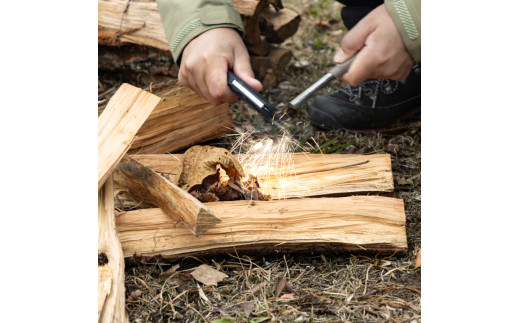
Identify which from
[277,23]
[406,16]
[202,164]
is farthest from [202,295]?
[277,23]

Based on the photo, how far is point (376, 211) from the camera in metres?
2.07

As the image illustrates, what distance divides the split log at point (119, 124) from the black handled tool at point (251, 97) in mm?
362

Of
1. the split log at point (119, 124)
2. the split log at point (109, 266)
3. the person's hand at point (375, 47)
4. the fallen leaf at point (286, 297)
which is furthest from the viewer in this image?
the person's hand at point (375, 47)

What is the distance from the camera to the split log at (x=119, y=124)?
194 centimetres

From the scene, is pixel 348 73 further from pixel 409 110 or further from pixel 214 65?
pixel 409 110

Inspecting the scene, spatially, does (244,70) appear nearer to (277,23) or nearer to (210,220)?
(210,220)

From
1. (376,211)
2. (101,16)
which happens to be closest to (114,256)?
(376,211)

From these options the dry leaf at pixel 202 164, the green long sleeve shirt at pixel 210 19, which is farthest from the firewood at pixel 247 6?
the dry leaf at pixel 202 164

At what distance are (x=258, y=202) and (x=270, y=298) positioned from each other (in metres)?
0.41

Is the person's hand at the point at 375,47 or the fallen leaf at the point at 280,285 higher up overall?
the person's hand at the point at 375,47

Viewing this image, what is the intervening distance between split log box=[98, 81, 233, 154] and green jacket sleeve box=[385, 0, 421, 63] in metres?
1.06

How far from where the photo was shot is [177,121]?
2.71 m

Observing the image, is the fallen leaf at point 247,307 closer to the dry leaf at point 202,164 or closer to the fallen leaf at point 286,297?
the fallen leaf at point 286,297

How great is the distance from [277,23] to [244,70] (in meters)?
1.37
